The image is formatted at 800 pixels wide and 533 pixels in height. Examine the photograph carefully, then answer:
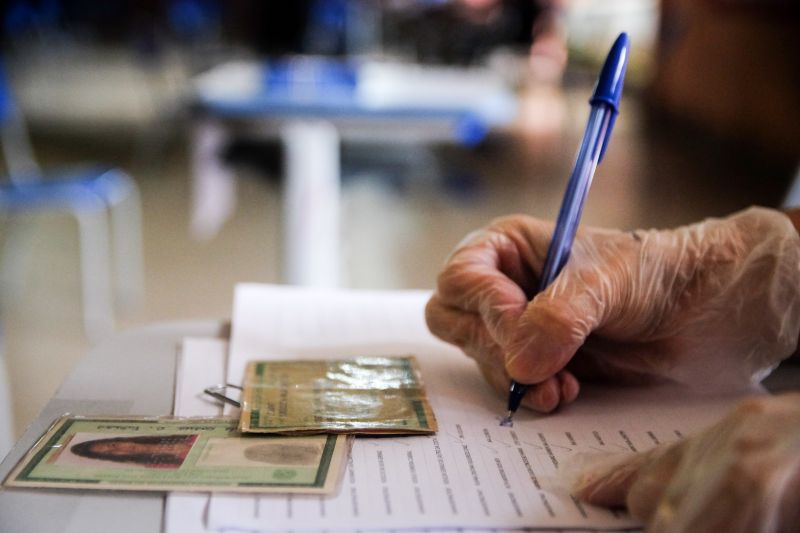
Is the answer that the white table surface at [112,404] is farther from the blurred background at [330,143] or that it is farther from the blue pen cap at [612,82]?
the blurred background at [330,143]

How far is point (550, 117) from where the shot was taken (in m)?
6.36

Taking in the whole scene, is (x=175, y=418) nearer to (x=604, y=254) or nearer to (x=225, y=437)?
(x=225, y=437)

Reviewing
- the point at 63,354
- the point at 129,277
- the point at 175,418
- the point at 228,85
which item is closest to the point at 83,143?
the point at 129,277

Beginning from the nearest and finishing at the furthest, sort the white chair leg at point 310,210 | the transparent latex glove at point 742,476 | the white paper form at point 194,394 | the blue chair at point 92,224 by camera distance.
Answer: the transparent latex glove at point 742,476 → the white paper form at point 194,394 → the white chair leg at point 310,210 → the blue chair at point 92,224

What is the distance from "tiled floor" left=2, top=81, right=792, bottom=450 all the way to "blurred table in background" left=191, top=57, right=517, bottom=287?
0.56 meters

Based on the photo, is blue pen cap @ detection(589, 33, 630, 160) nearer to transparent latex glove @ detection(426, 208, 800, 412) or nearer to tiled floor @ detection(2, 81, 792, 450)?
transparent latex glove @ detection(426, 208, 800, 412)

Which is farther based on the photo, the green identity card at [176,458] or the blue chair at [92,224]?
the blue chair at [92,224]

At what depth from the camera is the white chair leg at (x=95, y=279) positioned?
7.75 feet

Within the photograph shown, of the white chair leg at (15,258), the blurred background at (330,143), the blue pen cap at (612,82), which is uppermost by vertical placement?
the blue pen cap at (612,82)

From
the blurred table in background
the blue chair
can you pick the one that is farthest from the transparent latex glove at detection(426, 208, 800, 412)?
the blue chair

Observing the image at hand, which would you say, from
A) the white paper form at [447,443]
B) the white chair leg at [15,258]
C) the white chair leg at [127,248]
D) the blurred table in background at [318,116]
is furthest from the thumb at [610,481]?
the white chair leg at [15,258]

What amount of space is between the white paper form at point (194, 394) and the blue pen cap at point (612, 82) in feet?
1.01

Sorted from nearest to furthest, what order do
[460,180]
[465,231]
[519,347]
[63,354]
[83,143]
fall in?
[519,347] < [63,354] < [465,231] < [460,180] < [83,143]

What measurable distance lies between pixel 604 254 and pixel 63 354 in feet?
6.17
